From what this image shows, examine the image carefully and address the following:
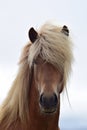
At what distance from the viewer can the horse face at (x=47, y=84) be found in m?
5.82

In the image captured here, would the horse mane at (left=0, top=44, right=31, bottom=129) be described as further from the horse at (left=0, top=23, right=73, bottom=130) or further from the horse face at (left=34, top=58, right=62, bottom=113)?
the horse face at (left=34, top=58, right=62, bottom=113)

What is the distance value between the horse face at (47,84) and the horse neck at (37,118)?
0.64 ft

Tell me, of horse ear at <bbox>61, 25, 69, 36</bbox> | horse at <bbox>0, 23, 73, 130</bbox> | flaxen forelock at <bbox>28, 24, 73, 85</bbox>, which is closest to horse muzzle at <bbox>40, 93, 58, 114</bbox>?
horse at <bbox>0, 23, 73, 130</bbox>

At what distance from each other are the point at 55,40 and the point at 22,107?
103cm

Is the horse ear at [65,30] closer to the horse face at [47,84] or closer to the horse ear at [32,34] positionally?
the horse ear at [32,34]

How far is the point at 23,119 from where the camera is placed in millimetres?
6418

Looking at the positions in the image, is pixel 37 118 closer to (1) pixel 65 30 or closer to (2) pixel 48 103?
(2) pixel 48 103

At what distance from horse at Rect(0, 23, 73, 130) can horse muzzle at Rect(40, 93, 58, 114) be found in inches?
6.1

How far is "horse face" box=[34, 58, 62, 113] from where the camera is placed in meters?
5.82

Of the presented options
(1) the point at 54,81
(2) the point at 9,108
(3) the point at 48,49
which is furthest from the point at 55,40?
(2) the point at 9,108

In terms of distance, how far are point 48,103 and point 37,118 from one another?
62 cm

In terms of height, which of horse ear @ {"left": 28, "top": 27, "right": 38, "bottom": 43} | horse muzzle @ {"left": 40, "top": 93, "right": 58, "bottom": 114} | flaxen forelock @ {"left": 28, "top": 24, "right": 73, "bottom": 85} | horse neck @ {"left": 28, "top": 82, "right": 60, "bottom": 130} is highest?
horse ear @ {"left": 28, "top": 27, "right": 38, "bottom": 43}

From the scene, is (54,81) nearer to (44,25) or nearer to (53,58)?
(53,58)

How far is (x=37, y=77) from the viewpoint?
6.27 m
